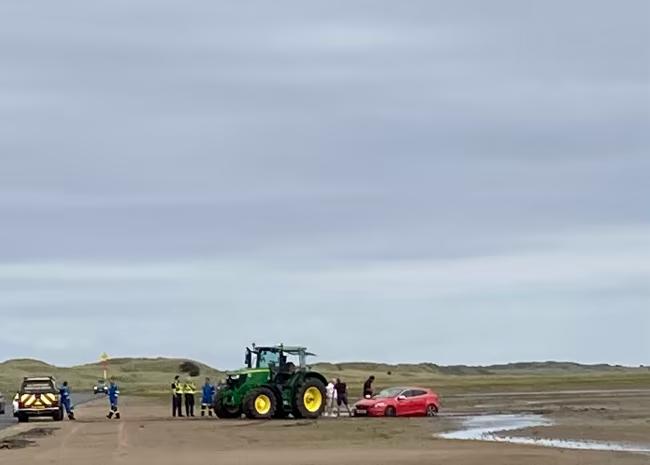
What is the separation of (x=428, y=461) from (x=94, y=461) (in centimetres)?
677

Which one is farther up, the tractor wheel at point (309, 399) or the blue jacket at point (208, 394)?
the blue jacket at point (208, 394)

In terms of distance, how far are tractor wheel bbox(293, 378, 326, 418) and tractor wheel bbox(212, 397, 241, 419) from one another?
2771mm

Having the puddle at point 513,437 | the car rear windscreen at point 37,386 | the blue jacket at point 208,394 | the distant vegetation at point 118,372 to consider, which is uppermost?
the distant vegetation at point 118,372

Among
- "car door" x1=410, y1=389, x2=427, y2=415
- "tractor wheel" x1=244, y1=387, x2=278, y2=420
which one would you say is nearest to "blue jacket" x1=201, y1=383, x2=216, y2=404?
"tractor wheel" x1=244, y1=387, x2=278, y2=420

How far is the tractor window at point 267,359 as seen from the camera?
45.8m

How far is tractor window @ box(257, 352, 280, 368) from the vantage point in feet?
150

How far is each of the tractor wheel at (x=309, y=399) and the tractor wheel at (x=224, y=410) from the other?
2771 mm

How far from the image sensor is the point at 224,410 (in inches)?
1860

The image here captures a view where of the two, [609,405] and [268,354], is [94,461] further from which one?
[609,405]

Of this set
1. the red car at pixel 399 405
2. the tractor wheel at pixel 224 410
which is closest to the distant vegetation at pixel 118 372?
the tractor wheel at pixel 224 410

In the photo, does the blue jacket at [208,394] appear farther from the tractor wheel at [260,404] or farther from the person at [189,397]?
the tractor wheel at [260,404]

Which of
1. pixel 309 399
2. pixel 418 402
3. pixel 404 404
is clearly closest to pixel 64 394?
pixel 309 399

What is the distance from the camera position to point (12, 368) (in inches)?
6314

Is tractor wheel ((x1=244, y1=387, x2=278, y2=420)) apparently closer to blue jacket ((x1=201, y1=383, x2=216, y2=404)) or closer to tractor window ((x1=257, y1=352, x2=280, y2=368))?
tractor window ((x1=257, y1=352, x2=280, y2=368))
